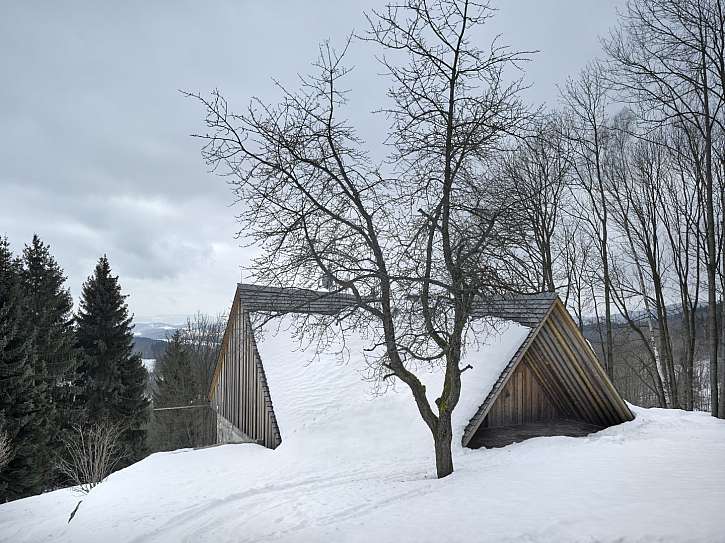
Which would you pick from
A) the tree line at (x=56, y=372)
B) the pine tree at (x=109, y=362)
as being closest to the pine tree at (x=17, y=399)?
the tree line at (x=56, y=372)

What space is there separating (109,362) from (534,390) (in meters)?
21.0

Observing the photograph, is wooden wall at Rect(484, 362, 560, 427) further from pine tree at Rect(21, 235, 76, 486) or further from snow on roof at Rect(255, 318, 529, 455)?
pine tree at Rect(21, 235, 76, 486)

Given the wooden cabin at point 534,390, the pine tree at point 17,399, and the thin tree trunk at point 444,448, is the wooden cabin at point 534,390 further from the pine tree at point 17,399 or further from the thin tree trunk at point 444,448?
the pine tree at point 17,399

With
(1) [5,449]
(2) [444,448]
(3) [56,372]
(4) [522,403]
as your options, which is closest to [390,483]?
(2) [444,448]

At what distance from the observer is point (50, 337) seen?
70.4ft

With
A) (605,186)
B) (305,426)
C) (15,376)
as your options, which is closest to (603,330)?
(605,186)

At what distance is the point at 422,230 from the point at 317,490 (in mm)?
4351

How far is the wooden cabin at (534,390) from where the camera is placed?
9922 millimetres

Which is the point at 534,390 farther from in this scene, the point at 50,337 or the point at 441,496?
the point at 50,337

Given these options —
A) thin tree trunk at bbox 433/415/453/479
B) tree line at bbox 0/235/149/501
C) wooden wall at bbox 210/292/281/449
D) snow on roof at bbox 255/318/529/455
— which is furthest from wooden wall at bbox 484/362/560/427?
tree line at bbox 0/235/149/501

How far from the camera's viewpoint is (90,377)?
2397cm

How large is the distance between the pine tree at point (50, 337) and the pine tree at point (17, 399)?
546 mm

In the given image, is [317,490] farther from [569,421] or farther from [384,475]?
[569,421]

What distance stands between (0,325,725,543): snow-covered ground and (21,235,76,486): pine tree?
21.5ft
